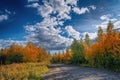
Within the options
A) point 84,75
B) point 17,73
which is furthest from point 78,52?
point 17,73

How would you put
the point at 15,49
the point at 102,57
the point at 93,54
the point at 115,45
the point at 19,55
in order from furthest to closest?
1. the point at 15,49
2. the point at 19,55
3. the point at 93,54
4. the point at 102,57
5. the point at 115,45

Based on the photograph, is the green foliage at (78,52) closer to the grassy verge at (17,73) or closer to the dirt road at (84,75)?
the dirt road at (84,75)

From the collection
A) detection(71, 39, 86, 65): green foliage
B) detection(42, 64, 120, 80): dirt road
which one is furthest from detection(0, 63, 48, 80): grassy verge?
detection(71, 39, 86, 65): green foliage

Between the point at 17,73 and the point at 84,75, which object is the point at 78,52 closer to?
the point at 84,75

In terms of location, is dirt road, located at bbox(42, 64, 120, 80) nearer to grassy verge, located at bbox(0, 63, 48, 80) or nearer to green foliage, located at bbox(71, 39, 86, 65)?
grassy verge, located at bbox(0, 63, 48, 80)

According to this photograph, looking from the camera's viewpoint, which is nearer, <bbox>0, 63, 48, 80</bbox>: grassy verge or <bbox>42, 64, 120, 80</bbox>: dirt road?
<bbox>0, 63, 48, 80</bbox>: grassy verge

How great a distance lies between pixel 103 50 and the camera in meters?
55.6

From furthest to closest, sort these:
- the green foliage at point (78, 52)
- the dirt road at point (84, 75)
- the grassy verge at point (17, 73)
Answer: the green foliage at point (78, 52) < the dirt road at point (84, 75) < the grassy verge at point (17, 73)

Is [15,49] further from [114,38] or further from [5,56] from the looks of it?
[114,38]

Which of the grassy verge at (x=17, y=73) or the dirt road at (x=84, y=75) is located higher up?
the grassy verge at (x=17, y=73)

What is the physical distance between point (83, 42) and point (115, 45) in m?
55.0

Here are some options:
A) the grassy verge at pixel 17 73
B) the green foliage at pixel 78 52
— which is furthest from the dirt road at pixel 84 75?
the green foliage at pixel 78 52

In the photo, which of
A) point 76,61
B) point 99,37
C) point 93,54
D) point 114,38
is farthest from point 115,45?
point 76,61

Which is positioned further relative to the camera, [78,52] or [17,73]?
[78,52]
